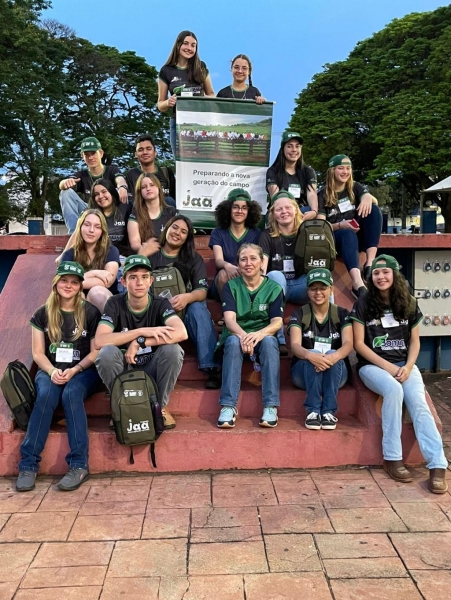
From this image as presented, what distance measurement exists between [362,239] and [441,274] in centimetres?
147

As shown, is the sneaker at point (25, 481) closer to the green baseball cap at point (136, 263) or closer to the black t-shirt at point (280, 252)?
the green baseball cap at point (136, 263)

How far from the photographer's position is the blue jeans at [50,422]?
368cm

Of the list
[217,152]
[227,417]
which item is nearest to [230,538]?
[227,417]

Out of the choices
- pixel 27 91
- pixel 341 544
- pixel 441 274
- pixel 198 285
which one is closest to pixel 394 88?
pixel 27 91

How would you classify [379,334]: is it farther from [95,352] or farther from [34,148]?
[34,148]

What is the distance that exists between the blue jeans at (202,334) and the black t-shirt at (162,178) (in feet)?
Answer: 7.30

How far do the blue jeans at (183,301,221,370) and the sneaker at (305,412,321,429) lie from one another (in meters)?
0.84

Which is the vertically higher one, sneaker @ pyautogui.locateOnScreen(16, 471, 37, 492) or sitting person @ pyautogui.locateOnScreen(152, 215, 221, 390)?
sitting person @ pyautogui.locateOnScreen(152, 215, 221, 390)

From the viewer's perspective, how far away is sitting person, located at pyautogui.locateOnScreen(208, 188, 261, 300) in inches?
201

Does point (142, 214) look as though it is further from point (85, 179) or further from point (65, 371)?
point (65, 371)

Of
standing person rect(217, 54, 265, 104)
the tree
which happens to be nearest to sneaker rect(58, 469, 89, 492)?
standing person rect(217, 54, 265, 104)

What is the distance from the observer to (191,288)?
4691 millimetres

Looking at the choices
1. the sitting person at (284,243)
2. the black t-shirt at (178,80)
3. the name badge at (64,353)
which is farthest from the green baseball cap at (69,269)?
the black t-shirt at (178,80)

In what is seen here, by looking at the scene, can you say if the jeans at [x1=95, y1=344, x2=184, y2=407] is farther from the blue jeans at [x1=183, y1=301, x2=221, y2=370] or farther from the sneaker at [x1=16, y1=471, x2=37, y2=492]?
the sneaker at [x1=16, y1=471, x2=37, y2=492]
